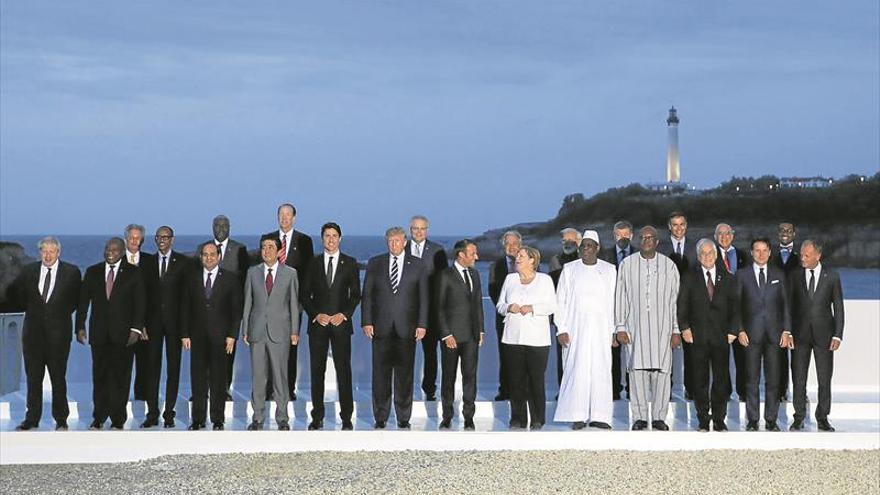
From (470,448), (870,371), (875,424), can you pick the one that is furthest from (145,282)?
(870,371)

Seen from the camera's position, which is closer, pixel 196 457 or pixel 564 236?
pixel 196 457

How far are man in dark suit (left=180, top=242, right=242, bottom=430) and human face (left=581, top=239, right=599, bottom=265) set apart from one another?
2.43m

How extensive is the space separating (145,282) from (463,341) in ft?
7.46

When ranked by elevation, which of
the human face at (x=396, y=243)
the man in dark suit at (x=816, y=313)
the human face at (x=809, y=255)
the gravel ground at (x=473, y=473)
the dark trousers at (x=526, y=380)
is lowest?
the gravel ground at (x=473, y=473)

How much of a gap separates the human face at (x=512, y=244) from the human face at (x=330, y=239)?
1288 mm

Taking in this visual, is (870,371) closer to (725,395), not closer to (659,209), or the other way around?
(725,395)

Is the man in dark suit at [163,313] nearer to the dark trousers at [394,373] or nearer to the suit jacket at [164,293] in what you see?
the suit jacket at [164,293]

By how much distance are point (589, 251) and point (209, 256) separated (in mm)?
2628

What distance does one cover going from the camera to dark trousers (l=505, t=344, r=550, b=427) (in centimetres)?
952

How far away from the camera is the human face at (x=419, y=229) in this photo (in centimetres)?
978

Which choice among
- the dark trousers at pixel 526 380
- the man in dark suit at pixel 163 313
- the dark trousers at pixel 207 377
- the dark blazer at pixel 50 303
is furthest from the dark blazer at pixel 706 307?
the dark blazer at pixel 50 303

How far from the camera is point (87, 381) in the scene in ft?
38.0

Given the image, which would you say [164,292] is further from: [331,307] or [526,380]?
[526,380]

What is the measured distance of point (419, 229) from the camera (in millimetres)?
9773
